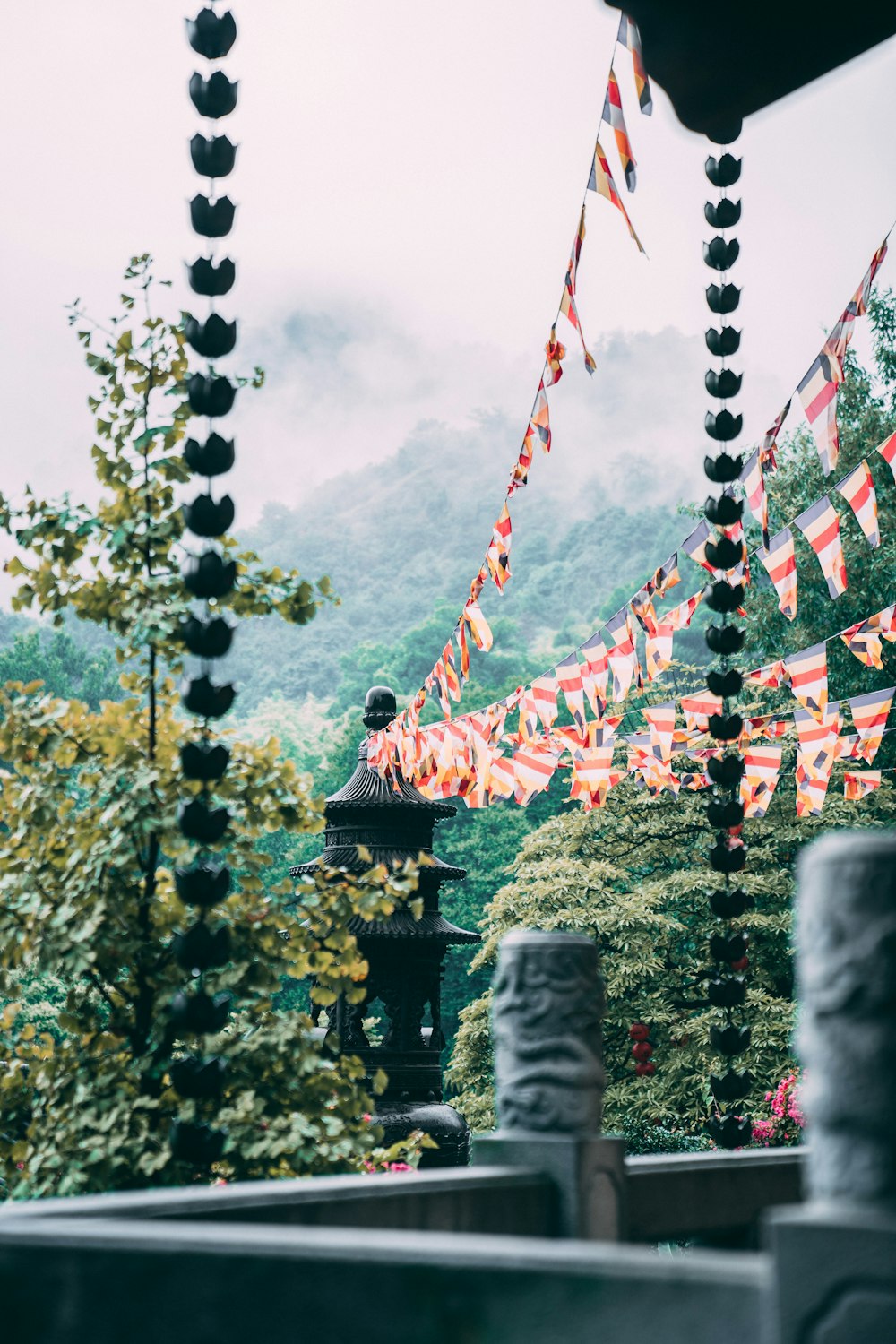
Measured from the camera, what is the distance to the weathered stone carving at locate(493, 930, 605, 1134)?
3564 mm

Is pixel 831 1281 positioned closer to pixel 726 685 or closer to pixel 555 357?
pixel 726 685

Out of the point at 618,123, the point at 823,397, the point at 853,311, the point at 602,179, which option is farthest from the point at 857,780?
the point at 618,123

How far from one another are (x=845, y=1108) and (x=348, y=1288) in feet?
2.72

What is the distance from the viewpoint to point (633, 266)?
9438 centimetres

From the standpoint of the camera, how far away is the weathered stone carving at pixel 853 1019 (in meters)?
2.10

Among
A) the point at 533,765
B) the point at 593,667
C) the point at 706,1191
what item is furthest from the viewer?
the point at 533,765

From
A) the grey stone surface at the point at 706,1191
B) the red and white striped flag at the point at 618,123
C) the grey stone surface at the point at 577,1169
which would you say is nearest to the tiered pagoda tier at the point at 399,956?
the red and white striped flag at the point at 618,123

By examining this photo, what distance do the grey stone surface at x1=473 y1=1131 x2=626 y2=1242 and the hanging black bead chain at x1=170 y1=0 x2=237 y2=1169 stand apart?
3.05ft

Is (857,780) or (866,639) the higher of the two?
(866,639)

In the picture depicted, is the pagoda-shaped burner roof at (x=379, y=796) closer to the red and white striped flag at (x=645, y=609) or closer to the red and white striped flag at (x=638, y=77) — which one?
the red and white striped flag at (x=645, y=609)

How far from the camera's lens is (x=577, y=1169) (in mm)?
3566

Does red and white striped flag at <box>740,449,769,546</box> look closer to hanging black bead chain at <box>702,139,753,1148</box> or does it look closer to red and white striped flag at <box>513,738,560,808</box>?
hanging black bead chain at <box>702,139,753,1148</box>

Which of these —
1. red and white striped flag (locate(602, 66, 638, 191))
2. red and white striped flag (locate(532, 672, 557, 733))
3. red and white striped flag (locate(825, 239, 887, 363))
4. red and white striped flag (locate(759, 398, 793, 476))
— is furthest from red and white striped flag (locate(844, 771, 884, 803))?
red and white striped flag (locate(602, 66, 638, 191))

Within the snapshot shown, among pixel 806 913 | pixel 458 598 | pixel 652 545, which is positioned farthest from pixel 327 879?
pixel 652 545
